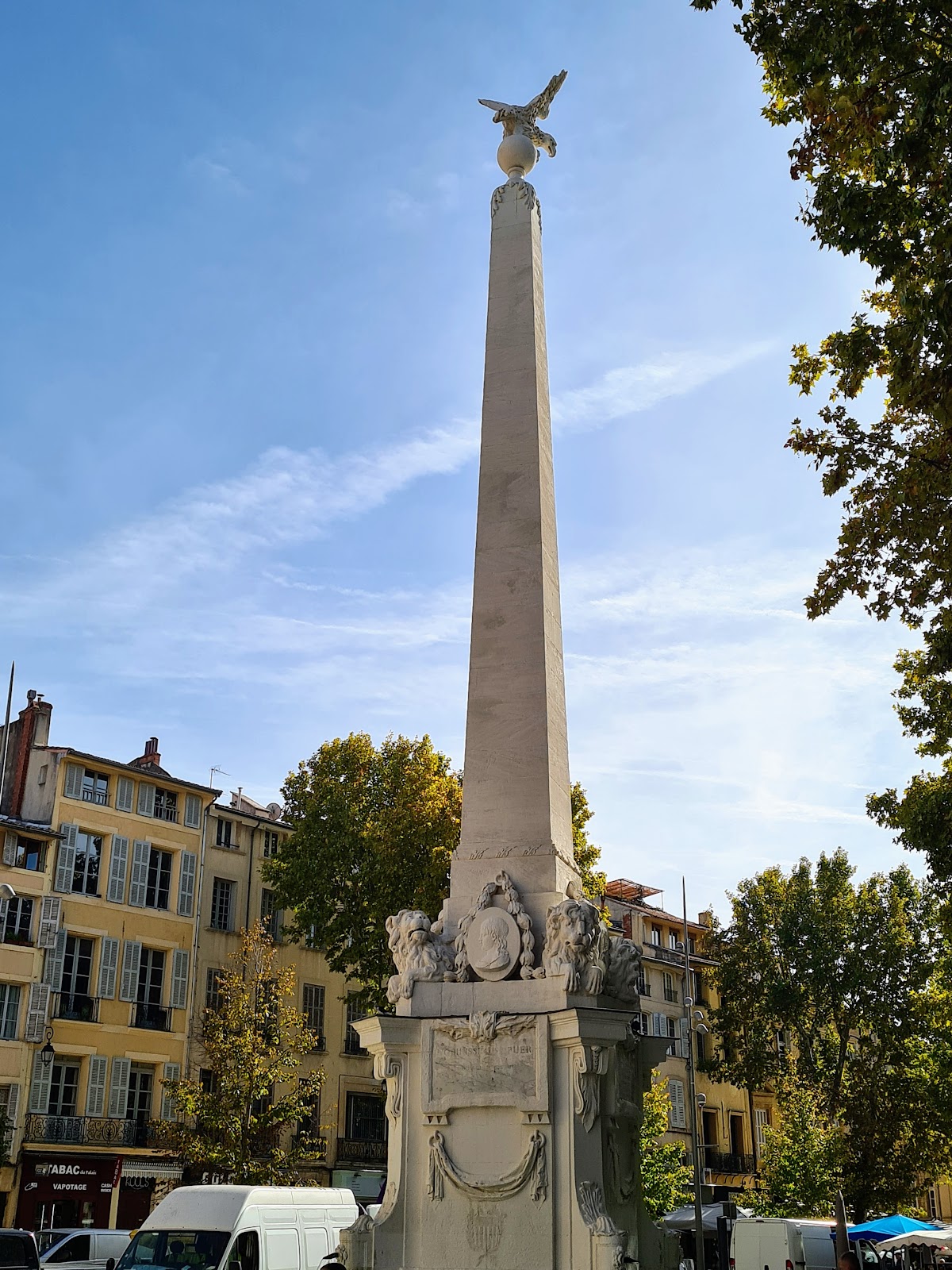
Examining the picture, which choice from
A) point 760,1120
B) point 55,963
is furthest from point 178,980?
point 760,1120

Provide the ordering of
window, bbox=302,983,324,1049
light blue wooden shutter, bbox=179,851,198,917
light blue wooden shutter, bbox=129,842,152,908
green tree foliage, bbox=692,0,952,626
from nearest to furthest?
green tree foliage, bbox=692,0,952,626, light blue wooden shutter, bbox=129,842,152,908, light blue wooden shutter, bbox=179,851,198,917, window, bbox=302,983,324,1049

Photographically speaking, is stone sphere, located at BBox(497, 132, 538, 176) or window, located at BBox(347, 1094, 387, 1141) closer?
stone sphere, located at BBox(497, 132, 538, 176)

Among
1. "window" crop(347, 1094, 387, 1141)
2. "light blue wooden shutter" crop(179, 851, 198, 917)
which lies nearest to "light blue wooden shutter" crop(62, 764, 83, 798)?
"light blue wooden shutter" crop(179, 851, 198, 917)

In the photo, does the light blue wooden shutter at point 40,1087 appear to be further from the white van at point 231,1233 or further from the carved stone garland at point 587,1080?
the carved stone garland at point 587,1080

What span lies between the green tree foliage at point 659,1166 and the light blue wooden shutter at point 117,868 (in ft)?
51.7

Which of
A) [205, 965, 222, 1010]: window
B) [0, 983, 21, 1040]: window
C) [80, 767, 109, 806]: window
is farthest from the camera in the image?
[205, 965, 222, 1010]: window

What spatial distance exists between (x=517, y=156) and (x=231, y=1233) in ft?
45.6

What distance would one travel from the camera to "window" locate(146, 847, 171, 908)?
40.1 meters

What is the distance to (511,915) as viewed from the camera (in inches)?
477

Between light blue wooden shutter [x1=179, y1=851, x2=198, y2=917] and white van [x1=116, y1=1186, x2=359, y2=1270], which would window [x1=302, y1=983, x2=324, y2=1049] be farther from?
white van [x1=116, y1=1186, x2=359, y2=1270]

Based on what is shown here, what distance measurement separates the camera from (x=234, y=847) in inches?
1711

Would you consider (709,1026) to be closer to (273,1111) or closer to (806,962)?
(806,962)

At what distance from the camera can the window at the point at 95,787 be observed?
39125 mm

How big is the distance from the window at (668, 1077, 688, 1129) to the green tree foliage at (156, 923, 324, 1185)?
2331cm
